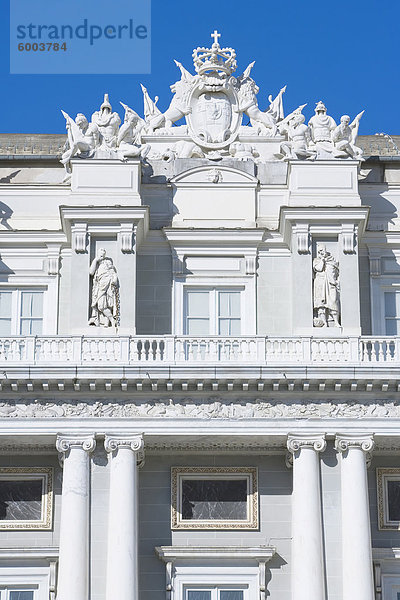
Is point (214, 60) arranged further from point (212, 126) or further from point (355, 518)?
point (355, 518)

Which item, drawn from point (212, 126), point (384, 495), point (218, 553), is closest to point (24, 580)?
point (218, 553)

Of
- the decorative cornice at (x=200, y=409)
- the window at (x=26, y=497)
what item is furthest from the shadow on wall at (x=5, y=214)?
the window at (x=26, y=497)

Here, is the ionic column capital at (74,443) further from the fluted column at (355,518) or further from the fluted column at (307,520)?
the fluted column at (355,518)

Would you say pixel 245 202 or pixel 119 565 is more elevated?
pixel 245 202

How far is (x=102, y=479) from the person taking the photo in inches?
1497

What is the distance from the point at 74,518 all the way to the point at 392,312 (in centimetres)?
1010

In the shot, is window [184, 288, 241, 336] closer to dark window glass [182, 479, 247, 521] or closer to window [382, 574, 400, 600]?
dark window glass [182, 479, 247, 521]

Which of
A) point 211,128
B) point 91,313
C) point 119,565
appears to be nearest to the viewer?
point 119,565

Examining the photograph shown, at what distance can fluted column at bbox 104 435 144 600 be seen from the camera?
3678 centimetres

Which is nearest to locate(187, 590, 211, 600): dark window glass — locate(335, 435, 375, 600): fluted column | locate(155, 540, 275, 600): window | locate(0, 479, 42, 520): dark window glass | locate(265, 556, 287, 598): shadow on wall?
locate(155, 540, 275, 600): window

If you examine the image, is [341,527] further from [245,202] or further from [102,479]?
[245,202]

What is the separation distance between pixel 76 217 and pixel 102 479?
680cm

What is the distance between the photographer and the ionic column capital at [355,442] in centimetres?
3803

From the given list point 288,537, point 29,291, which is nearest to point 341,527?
point 288,537
